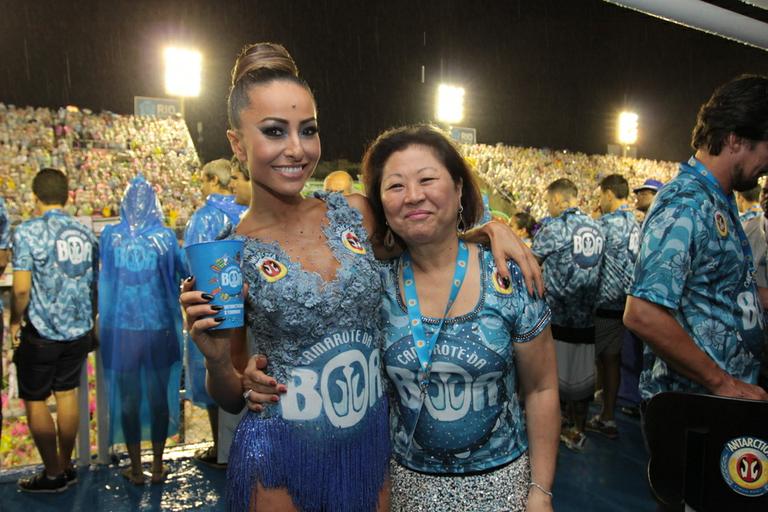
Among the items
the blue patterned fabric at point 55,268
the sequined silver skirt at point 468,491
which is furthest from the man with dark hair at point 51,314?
the sequined silver skirt at point 468,491

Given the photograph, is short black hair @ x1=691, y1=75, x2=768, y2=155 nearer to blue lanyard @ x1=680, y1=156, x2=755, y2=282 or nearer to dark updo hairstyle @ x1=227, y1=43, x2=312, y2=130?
blue lanyard @ x1=680, y1=156, x2=755, y2=282

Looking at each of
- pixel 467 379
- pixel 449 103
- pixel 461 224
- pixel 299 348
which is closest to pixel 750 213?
pixel 461 224

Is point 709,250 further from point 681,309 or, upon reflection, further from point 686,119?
point 686,119

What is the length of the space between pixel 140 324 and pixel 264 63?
249 centimetres

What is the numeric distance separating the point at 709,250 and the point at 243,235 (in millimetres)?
1415

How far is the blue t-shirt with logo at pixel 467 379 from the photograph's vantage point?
134 cm

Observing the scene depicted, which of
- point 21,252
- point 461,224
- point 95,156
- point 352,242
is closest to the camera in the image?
point 352,242

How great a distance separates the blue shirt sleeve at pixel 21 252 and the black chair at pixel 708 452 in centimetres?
331

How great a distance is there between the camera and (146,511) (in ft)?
10.5

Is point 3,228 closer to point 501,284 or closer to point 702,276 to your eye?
point 501,284

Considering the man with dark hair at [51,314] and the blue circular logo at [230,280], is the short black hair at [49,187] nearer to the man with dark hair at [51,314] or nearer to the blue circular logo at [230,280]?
the man with dark hair at [51,314]

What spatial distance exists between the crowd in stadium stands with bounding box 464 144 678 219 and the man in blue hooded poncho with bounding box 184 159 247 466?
432cm

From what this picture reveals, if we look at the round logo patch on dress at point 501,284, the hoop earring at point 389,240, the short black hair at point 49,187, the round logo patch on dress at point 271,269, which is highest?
the short black hair at point 49,187

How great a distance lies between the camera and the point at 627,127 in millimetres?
8508
